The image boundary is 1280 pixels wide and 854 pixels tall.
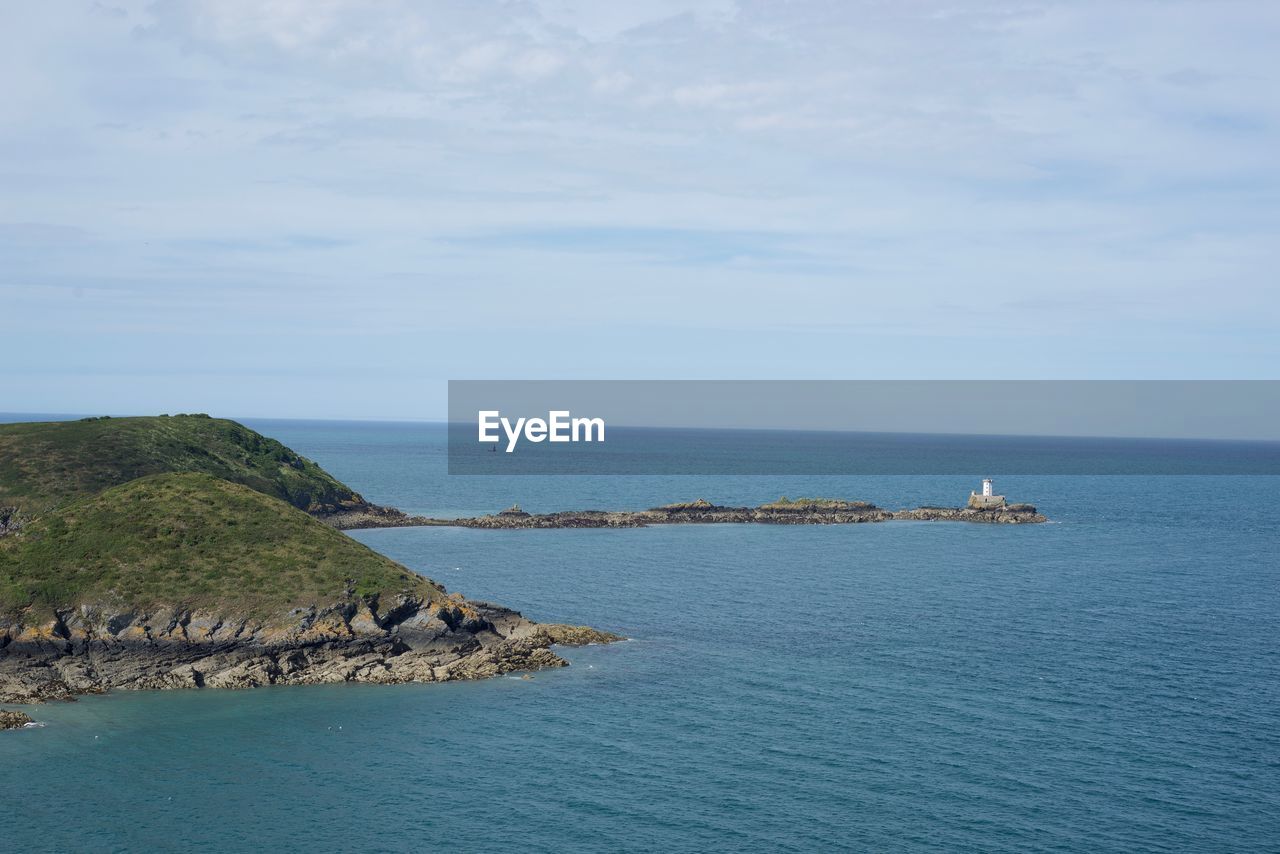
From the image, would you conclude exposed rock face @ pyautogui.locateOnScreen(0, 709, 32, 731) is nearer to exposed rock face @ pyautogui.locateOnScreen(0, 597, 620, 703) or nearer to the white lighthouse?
exposed rock face @ pyautogui.locateOnScreen(0, 597, 620, 703)

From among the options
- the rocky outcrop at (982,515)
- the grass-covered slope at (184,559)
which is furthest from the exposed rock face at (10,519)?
the rocky outcrop at (982,515)

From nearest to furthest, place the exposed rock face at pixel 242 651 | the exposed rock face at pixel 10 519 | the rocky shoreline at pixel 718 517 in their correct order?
the exposed rock face at pixel 242 651
the exposed rock face at pixel 10 519
the rocky shoreline at pixel 718 517

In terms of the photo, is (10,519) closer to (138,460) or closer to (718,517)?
(138,460)

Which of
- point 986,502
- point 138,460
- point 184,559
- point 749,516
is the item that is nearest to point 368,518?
point 138,460

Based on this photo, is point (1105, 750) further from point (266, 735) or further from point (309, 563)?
point (309, 563)

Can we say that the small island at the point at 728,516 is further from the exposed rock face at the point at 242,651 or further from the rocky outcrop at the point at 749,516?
the exposed rock face at the point at 242,651
